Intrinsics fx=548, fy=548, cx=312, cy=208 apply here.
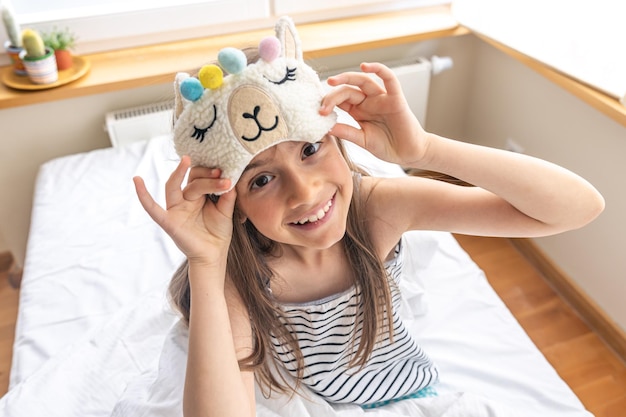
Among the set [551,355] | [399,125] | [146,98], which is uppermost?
[399,125]

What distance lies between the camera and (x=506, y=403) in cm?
105

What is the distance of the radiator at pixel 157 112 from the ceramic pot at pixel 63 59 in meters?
0.18

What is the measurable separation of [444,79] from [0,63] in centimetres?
149

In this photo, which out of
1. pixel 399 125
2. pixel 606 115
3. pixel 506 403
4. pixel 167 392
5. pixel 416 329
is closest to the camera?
pixel 399 125

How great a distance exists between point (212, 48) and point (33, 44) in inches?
20.3

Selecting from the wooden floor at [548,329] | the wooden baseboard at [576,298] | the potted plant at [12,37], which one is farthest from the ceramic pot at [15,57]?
the wooden baseboard at [576,298]

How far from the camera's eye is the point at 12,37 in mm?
1536

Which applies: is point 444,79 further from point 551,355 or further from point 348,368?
point 348,368

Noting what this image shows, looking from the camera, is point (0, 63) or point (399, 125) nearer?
point (399, 125)

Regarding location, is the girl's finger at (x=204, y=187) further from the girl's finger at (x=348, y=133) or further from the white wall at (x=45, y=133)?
the white wall at (x=45, y=133)

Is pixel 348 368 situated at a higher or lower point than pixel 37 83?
lower

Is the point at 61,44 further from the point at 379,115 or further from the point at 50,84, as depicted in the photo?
the point at 379,115

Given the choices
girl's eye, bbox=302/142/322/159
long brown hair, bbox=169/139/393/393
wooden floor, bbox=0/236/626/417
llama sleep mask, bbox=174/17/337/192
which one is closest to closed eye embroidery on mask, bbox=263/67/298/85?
llama sleep mask, bbox=174/17/337/192

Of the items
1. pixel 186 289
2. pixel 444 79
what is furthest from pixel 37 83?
pixel 444 79
